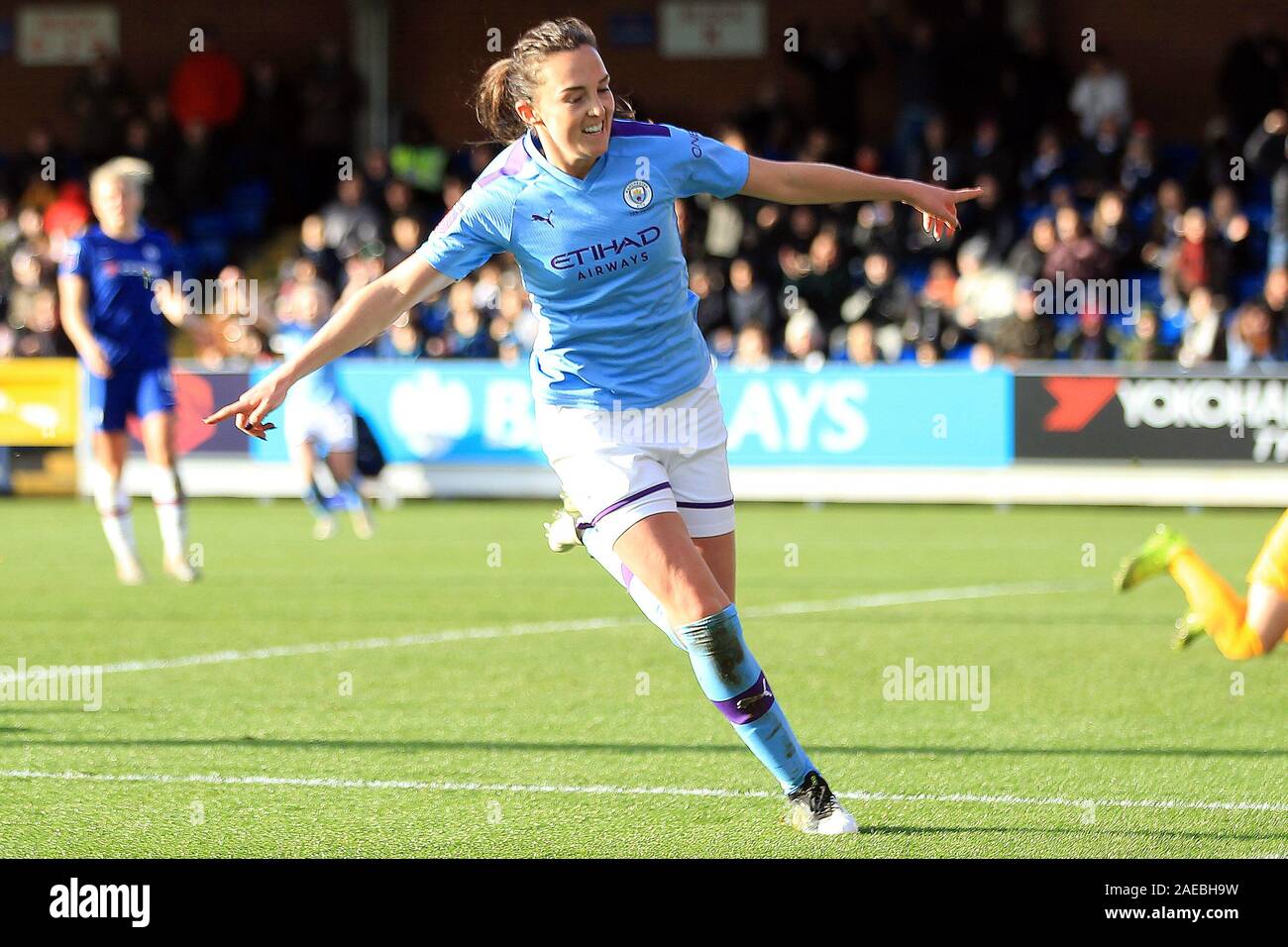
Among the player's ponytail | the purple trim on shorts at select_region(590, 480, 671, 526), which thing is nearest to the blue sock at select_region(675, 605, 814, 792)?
the purple trim on shorts at select_region(590, 480, 671, 526)

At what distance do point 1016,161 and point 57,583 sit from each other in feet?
47.8

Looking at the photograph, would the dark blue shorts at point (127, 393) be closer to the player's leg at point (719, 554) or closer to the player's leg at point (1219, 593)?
the player's leg at point (1219, 593)

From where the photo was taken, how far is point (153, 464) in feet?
39.2

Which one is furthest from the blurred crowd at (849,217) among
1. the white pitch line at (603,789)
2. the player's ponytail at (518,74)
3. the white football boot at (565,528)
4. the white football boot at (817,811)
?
the white football boot at (817,811)

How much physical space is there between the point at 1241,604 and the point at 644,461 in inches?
122

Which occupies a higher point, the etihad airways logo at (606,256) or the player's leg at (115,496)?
the etihad airways logo at (606,256)

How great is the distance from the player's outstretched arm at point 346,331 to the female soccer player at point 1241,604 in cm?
351

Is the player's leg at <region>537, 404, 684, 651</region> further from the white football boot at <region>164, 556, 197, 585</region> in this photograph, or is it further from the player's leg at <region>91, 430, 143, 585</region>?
the white football boot at <region>164, 556, 197, 585</region>

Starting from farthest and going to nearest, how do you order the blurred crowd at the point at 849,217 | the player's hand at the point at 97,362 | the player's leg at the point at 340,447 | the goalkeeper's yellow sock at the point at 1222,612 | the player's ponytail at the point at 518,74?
the blurred crowd at the point at 849,217
the player's leg at the point at 340,447
the player's hand at the point at 97,362
the goalkeeper's yellow sock at the point at 1222,612
the player's ponytail at the point at 518,74

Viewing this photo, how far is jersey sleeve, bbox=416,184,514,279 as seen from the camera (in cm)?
541

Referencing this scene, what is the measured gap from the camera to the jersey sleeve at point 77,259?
11766 millimetres

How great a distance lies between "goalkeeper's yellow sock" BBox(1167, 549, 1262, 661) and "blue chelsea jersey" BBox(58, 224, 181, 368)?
6.62 meters
